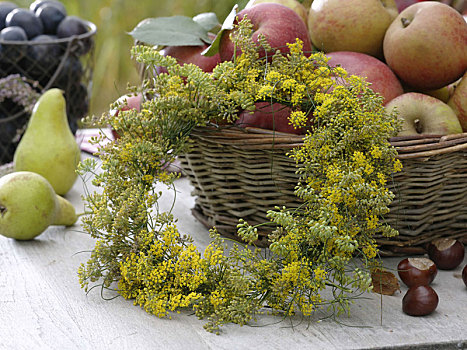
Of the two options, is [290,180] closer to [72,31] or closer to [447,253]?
[447,253]

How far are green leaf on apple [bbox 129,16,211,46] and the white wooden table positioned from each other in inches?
15.8

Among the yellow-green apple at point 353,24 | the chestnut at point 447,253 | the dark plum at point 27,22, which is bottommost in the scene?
the chestnut at point 447,253

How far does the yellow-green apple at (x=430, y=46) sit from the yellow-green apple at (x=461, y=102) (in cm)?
2

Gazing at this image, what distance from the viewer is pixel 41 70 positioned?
1.39 m

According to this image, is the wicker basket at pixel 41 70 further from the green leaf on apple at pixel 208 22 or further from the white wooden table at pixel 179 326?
the white wooden table at pixel 179 326

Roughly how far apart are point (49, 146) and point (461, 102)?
2.39 feet

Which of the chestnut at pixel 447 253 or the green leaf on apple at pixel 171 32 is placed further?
the green leaf on apple at pixel 171 32

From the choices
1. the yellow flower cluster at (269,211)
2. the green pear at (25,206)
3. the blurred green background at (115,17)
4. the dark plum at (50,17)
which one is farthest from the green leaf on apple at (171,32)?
the blurred green background at (115,17)

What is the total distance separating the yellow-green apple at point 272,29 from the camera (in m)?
0.88

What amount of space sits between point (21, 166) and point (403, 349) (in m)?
0.77

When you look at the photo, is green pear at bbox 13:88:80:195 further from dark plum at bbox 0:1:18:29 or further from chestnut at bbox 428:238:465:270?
chestnut at bbox 428:238:465:270

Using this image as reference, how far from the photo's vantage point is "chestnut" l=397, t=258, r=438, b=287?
787mm

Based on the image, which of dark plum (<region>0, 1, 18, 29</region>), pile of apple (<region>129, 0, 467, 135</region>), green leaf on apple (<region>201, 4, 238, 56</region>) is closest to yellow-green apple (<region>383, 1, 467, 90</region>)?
pile of apple (<region>129, 0, 467, 135</region>)

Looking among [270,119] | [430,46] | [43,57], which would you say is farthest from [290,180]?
[43,57]
